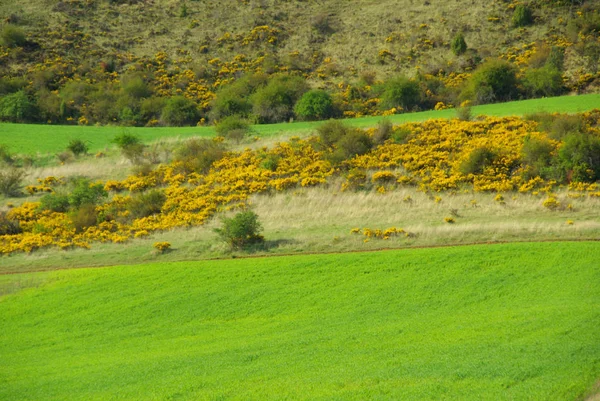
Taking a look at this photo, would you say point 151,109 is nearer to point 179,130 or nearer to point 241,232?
point 179,130

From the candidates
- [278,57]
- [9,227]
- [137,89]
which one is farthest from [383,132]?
[278,57]

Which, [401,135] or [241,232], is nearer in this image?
[241,232]

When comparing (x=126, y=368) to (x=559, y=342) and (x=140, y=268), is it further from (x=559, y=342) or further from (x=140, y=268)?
(x=559, y=342)

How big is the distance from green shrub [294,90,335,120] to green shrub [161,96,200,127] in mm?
11287

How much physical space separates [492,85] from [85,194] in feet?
123

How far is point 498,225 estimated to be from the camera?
31859mm

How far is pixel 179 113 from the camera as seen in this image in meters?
66.6

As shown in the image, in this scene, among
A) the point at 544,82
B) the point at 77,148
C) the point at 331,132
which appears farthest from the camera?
the point at 544,82

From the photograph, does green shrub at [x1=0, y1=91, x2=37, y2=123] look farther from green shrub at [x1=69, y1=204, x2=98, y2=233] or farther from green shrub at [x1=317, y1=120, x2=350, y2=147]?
green shrub at [x1=317, y1=120, x2=350, y2=147]

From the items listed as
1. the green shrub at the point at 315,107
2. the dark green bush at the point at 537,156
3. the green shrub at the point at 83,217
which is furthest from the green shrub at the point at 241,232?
the green shrub at the point at 315,107

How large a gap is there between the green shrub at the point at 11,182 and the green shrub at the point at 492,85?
39.6m

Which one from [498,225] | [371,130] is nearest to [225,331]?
[498,225]

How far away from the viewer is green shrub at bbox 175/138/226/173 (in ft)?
157

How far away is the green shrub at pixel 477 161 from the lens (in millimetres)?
41562
